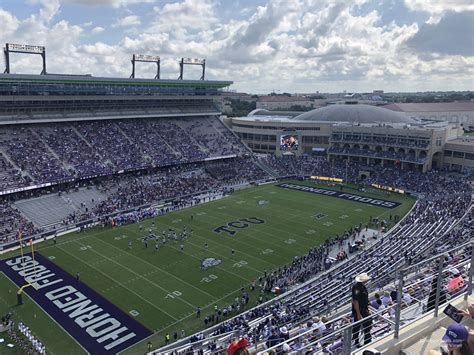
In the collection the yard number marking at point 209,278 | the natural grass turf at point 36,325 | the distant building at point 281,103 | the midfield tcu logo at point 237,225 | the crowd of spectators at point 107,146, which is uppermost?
the distant building at point 281,103

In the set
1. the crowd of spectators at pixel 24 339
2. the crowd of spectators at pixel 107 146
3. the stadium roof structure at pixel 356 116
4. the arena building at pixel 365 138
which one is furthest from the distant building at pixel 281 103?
the crowd of spectators at pixel 24 339

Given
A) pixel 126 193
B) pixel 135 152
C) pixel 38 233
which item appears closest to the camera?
pixel 38 233

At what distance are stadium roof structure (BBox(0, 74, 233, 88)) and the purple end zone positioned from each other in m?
26.9

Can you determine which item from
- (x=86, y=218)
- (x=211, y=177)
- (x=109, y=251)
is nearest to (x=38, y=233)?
(x=86, y=218)

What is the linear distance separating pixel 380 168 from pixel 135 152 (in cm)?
3580

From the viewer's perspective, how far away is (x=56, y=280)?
2831cm

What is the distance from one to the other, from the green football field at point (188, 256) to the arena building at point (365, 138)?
12128 millimetres

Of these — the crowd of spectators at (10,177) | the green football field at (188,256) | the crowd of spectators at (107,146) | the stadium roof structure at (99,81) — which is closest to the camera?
the green football field at (188,256)

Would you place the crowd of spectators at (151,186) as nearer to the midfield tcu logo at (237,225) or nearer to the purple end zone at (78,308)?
the purple end zone at (78,308)

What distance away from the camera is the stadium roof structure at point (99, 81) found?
49219 millimetres

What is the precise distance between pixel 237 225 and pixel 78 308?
61.3ft

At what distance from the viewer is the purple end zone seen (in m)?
21.6

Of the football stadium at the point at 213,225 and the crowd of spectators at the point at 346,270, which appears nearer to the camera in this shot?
the football stadium at the point at 213,225

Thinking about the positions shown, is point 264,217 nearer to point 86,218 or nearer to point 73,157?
point 86,218
